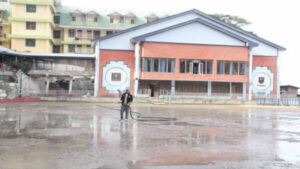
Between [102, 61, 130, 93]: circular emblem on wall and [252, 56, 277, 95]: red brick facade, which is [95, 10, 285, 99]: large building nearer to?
[102, 61, 130, 93]: circular emblem on wall

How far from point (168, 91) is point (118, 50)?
26.0 feet

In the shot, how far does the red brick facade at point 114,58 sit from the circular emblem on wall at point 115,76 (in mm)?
361

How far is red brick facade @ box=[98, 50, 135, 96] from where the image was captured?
3972 centimetres

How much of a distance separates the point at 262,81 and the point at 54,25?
34914 mm

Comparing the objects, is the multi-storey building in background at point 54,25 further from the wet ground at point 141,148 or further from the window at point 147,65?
the wet ground at point 141,148

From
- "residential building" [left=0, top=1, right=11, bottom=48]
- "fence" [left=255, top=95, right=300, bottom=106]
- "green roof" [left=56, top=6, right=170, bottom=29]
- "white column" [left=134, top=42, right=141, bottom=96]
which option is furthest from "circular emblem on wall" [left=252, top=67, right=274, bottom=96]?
"residential building" [left=0, top=1, right=11, bottom=48]

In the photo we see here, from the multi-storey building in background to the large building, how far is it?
16.3m

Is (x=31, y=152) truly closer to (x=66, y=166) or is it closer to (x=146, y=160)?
(x=66, y=166)

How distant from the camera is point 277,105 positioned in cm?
3750

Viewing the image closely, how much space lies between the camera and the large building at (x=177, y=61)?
39.0 m

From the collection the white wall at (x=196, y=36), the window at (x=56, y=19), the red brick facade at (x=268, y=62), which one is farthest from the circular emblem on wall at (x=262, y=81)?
the window at (x=56, y=19)

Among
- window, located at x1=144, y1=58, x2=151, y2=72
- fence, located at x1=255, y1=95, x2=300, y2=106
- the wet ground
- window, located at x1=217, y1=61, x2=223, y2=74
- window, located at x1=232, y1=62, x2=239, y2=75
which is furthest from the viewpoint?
window, located at x1=232, y1=62, x2=239, y2=75

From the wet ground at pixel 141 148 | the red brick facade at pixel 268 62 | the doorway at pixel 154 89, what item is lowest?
the wet ground at pixel 141 148

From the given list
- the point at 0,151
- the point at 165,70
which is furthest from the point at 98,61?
the point at 0,151
